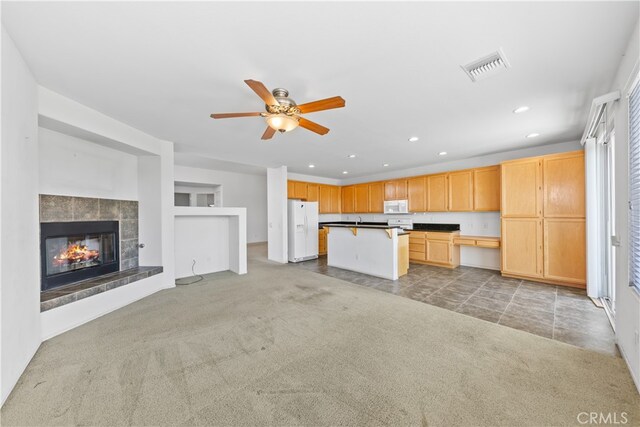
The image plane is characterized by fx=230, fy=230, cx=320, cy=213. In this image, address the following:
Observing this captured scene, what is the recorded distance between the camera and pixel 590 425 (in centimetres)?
136

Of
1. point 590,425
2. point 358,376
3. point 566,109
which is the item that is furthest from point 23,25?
point 566,109

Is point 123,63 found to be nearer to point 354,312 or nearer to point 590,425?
point 354,312

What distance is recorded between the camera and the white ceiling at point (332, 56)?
1.47 meters

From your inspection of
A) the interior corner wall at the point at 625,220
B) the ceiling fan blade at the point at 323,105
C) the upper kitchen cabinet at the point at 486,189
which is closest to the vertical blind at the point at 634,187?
the interior corner wall at the point at 625,220

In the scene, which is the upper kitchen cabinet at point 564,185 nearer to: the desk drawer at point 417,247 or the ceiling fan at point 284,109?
the desk drawer at point 417,247

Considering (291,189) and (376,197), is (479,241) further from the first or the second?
(291,189)

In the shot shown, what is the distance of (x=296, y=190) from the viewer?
269 inches

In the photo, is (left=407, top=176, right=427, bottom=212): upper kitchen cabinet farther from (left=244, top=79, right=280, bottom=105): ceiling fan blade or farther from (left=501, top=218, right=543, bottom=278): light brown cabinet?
(left=244, top=79, right=280, bottom=105): ceiling fan blade

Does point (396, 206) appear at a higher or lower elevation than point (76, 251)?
higher

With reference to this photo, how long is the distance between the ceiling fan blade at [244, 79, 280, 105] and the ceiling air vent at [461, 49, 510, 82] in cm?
168

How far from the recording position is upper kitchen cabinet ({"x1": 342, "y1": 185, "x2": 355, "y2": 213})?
788cm

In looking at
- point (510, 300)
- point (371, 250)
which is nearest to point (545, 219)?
point (510, 300)

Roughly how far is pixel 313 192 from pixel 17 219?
5976mm

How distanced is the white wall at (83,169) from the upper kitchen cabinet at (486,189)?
675 cm
